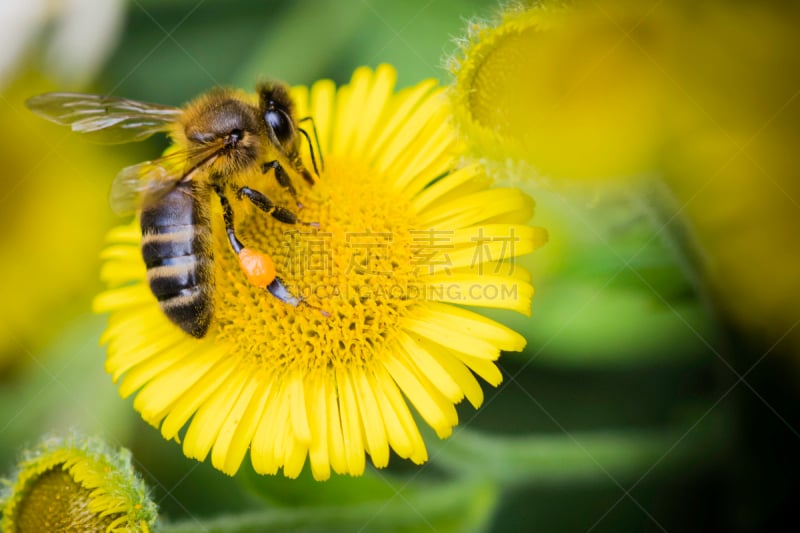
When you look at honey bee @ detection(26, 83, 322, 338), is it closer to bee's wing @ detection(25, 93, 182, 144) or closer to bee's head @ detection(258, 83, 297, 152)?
bee's head @ detection(258, 83, 297, 152)

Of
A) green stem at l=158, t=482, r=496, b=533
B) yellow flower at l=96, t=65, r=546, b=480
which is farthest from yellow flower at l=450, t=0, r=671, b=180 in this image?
green stem at l=158, t=482, r=496, b=533

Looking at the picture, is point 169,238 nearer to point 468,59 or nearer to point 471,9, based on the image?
point 468,59

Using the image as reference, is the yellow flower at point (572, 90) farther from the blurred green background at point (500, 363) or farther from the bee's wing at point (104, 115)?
the bee's wing at point (104, 115)

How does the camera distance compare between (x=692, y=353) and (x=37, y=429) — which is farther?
(x=37, y=429)

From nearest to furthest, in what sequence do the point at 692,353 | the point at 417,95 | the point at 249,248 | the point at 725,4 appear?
the point at 725,4 < the point at 249,248 < the point at 417,95 < the point at 692,353

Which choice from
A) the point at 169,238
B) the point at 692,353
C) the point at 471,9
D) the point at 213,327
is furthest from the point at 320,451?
the point at 471,9

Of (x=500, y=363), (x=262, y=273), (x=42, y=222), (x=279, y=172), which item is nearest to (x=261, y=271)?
(x=262, y=273)
